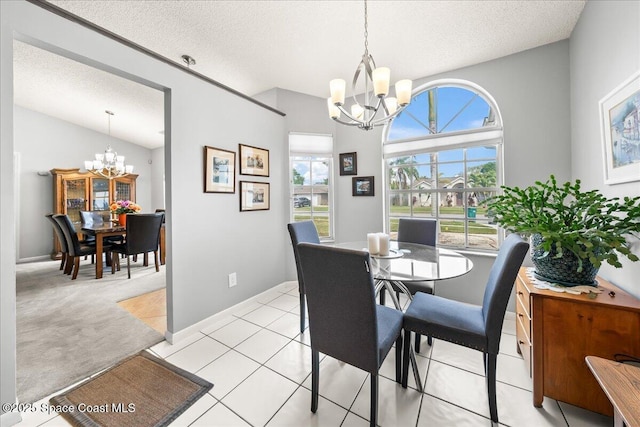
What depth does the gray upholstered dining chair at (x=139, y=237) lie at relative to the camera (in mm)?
3750

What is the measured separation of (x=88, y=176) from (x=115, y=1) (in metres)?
5.20

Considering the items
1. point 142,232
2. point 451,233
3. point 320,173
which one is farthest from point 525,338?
point 142,232

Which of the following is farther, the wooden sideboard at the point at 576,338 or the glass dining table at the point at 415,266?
the glass dining table at the point at 415,266

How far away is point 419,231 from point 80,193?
7.14m

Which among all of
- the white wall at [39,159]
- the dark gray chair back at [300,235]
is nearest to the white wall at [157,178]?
the white wall at [39,159]

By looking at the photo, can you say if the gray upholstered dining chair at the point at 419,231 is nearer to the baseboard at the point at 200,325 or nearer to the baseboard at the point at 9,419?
the baseboard at the point at 200,325

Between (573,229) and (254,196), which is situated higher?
(254,196)

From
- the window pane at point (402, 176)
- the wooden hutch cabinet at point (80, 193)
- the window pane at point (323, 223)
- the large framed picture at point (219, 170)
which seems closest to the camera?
the large framed picture at point (219, 170)

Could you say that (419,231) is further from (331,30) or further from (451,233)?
(331,30)

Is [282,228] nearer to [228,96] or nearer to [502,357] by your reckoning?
[228,96]

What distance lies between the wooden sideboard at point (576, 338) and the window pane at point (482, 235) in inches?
46.8

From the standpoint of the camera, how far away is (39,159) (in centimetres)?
517

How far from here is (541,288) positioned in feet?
4.70

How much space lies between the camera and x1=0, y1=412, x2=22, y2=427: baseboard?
1.28 meters
